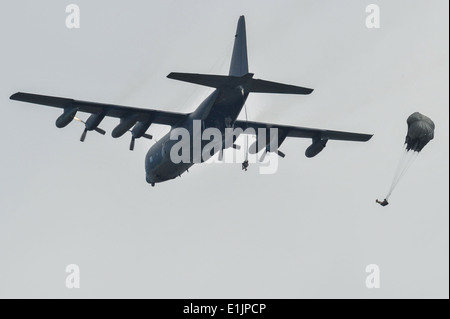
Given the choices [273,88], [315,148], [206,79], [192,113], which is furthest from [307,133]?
[206,79]

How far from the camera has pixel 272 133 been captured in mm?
48250

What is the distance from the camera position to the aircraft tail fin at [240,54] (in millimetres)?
42062

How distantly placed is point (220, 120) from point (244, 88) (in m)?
2.61

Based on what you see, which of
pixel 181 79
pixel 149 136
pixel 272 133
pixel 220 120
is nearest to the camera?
pixel 181 79

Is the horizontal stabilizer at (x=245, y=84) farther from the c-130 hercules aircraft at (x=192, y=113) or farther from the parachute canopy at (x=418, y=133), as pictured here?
the parachute canopy at (x=418, y=133)

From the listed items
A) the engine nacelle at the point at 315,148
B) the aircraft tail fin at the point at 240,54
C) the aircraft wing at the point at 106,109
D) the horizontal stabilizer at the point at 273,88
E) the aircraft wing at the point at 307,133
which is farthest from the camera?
the engine nacelle at the point at 315,148

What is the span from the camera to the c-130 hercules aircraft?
40188 mm

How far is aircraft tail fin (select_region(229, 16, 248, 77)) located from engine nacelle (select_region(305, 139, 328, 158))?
7.97 metres

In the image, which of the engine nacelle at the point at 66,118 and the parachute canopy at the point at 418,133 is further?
the engine nacelle at the point at 66,118

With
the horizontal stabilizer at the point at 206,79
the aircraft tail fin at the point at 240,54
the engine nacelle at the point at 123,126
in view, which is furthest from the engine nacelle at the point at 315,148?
the engine nacelle at the point at 123,126

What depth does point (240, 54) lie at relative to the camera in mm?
42438

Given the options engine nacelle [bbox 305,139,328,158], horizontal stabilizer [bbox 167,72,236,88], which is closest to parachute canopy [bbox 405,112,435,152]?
horizontal stabilizer [bbox 167,72,236,88]
